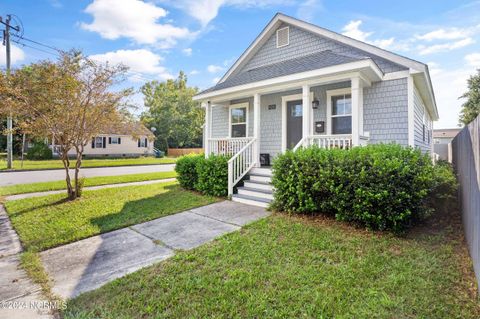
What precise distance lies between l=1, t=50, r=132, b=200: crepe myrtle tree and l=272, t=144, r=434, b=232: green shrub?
5.44 metres

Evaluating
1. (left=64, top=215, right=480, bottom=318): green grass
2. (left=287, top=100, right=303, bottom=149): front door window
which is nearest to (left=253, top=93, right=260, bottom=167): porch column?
(left=287, top=100, right=303, bottom=149): front door window

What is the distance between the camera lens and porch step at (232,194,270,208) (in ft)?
20.5

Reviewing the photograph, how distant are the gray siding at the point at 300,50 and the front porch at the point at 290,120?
3.11ft

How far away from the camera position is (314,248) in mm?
3748

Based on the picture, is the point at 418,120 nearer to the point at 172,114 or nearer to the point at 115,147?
the point at 115,147

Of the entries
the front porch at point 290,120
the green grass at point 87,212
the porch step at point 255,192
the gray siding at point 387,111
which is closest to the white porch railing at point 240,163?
the front porch at point 290,120

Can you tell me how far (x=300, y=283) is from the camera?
284 centimetres

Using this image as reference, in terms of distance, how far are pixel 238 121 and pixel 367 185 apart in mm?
6514

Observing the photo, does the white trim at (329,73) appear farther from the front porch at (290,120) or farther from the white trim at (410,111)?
the white trim at (410,111)

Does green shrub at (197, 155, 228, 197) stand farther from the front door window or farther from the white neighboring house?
the white neighboring house

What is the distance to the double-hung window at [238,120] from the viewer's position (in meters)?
9.96

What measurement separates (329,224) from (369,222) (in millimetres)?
681

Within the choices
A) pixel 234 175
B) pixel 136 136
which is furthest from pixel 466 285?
pixel 136 136

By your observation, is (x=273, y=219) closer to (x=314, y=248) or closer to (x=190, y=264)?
(x=314, y=248)
